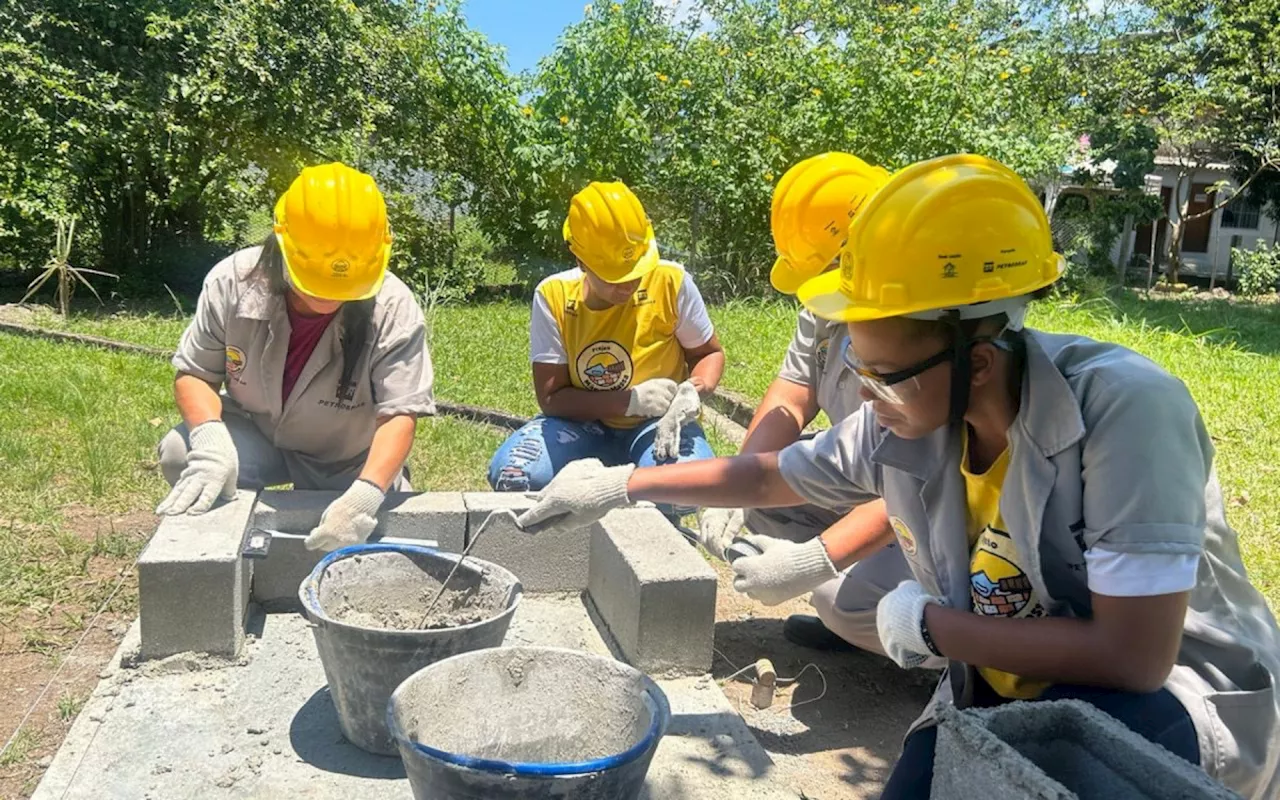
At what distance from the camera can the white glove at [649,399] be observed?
13.4ft

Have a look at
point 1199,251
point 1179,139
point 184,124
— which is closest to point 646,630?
point 184,124

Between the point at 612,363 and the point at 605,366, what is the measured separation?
0.03 meters

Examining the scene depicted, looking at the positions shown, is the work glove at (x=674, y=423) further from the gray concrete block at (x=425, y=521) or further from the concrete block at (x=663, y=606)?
the gray concrete block at (x=425, y=521)

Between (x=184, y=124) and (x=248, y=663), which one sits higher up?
(x=184, y=124)

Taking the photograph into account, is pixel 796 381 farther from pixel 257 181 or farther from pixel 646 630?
pixel 257 181

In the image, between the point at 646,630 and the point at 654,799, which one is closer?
the point at 654,799

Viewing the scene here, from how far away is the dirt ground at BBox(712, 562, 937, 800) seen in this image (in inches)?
115

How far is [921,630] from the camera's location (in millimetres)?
2082

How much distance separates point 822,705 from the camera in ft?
10.9

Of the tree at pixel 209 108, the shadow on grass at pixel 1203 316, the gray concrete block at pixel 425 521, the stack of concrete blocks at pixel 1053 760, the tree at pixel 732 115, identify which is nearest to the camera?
the stack of concrete blocks at pixel 1053 760

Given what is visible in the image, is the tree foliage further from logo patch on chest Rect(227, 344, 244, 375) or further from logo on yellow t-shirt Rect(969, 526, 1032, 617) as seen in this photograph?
logo on yellow t-shirt Rect(969, 526, 1032, 617)

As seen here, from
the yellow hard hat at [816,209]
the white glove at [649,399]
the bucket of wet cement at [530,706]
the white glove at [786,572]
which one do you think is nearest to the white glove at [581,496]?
the white glove at [786,572]

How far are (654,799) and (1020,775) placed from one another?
1.34 metres

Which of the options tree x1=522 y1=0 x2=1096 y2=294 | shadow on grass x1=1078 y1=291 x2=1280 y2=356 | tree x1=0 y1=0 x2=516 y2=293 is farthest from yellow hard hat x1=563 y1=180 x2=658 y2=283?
shadow on grass x1=1078 y1=291 x2=1280 y2=356
